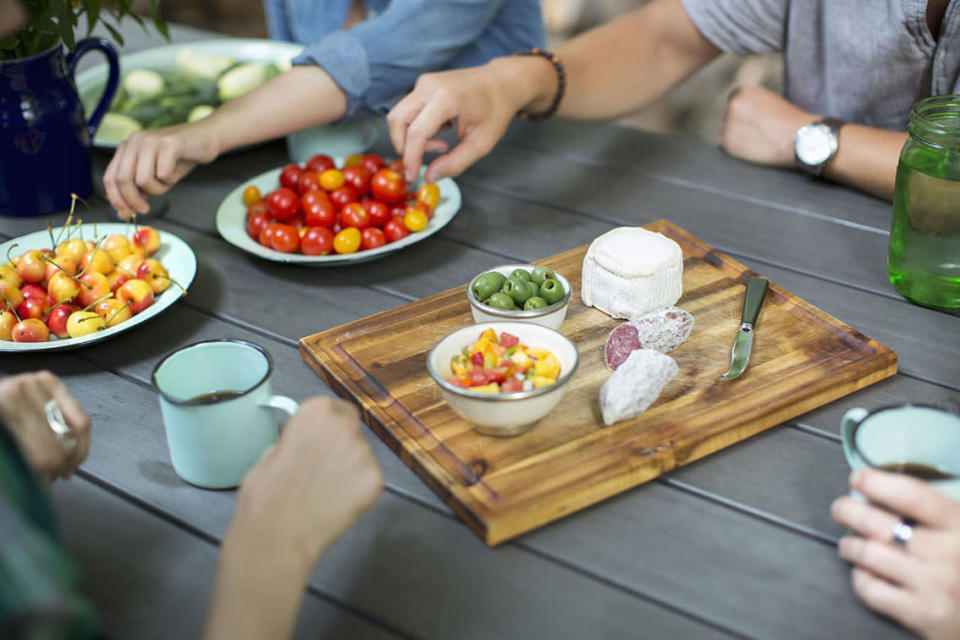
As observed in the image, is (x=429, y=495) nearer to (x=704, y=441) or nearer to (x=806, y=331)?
(x=704, y=441)

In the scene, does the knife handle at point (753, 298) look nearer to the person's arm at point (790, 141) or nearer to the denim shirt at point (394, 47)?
the person's arm at point (790, 141)

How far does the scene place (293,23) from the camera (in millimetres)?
2293

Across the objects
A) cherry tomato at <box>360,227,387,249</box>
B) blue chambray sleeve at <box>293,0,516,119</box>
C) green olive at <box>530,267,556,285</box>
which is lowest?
cherry tomato at <box>360,227,387,249</box>

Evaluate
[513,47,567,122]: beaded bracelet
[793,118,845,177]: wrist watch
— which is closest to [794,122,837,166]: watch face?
[793,118,845,177]: wrist watch

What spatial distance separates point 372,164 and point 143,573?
827 millimetres

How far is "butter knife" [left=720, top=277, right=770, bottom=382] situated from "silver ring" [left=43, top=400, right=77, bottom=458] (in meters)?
0.69

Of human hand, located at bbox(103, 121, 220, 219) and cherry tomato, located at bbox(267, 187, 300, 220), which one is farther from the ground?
human hand, located at bbox(103, 121, 220, 219)

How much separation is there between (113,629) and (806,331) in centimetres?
85

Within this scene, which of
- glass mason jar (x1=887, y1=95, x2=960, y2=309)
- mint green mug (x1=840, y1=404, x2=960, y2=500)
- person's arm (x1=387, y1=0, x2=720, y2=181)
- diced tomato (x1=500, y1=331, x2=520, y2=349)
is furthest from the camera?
person's arm (x1=387, y1=0, x2=720, y2=181)

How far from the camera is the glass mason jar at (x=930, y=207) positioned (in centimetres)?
108

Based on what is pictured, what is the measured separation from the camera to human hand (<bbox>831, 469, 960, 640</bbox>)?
0.69m

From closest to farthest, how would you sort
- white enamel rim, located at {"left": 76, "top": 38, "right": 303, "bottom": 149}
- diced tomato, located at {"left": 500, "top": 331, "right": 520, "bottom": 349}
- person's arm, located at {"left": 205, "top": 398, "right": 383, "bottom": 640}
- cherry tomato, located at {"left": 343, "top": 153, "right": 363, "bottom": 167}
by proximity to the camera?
person's arm, located at {"left": 205, "top": 398, "right": 383, "bottom": 640} < diced tomato, located at {"left": 500, "top": 331, "right": 520, "bottom": 349} < cherry tomato, located at {"left": 343, "top": 153, "right": 363, "bottom": 167} < white enamel rim, located at {"left": 76, "top": 38, "right": 303, "bottom": 149}

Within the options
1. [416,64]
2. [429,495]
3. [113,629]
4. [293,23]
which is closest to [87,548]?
[113,629]

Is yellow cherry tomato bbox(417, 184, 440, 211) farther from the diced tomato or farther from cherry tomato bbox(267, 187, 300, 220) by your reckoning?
the diced tomato
